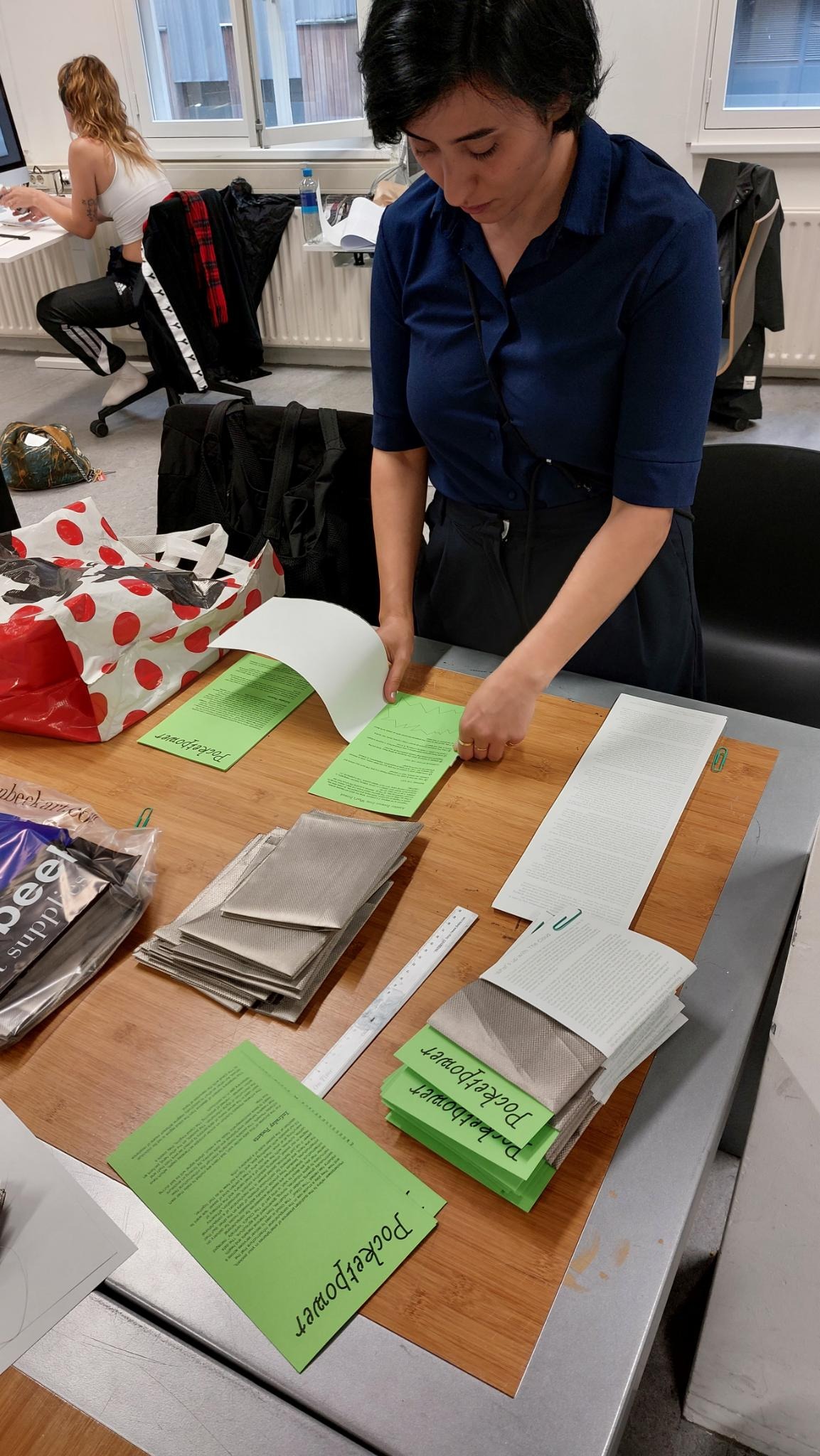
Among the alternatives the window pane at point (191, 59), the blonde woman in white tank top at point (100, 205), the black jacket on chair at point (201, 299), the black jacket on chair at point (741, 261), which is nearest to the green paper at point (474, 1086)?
the black jacket on chair at point (741, 261)

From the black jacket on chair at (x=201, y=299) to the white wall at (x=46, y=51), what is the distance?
1.31m

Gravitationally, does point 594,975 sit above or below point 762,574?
above

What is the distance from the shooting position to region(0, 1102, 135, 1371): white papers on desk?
713 mm

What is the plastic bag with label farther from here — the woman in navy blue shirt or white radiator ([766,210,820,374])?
white radiator ([766,210,820,374])

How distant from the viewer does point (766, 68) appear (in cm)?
402

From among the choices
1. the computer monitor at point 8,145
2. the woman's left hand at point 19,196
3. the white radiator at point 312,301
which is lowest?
the white radiator at point 312,301

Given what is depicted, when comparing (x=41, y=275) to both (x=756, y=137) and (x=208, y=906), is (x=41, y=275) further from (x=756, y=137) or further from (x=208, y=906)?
(x=208, y=906)

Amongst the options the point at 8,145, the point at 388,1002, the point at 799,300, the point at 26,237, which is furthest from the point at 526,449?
the point at 8,145

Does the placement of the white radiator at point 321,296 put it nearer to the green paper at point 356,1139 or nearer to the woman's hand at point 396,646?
the woman's hand at point 396,646

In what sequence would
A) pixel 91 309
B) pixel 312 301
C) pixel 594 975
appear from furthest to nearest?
pixel 312 301 < pixel 91 309 < pixel 594 975

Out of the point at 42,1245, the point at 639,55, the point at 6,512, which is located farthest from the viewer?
the point at 639,55

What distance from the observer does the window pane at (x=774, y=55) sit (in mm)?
3926

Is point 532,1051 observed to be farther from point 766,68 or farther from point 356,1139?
point 766,68

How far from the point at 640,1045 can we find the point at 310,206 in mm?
4367
